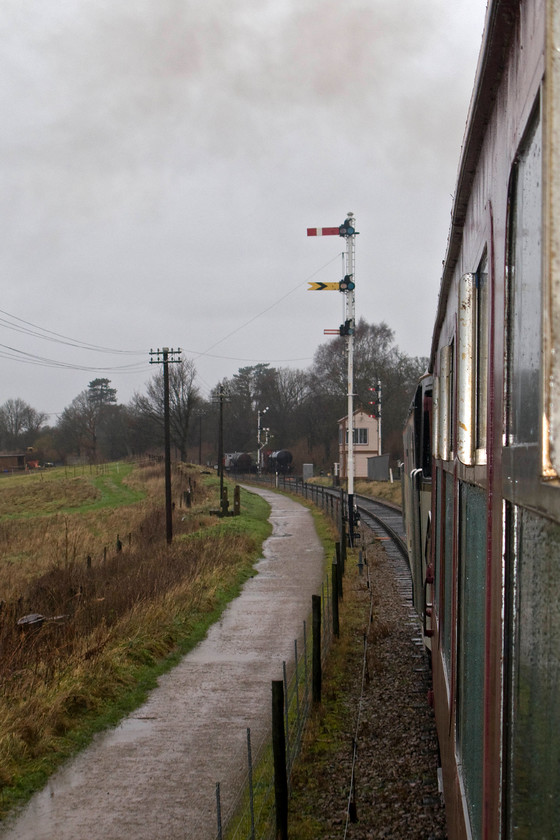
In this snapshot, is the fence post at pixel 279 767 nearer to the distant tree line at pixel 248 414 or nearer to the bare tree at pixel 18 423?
the distant tree line at pixel 248 414

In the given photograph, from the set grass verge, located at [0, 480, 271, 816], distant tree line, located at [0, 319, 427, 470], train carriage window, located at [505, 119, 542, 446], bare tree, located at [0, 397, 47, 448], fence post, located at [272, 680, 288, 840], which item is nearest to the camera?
train carriage window, located at [505, 119, 542, 446]

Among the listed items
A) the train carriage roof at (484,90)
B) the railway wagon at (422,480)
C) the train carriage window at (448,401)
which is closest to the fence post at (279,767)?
the railway wagon at (422,480)

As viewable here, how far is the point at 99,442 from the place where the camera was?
104m

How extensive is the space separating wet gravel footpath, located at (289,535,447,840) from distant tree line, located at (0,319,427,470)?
4737 cm

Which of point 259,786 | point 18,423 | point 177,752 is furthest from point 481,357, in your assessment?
point 18,423

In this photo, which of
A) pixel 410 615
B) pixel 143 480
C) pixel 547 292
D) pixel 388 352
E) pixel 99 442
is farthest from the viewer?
pixel 99 442

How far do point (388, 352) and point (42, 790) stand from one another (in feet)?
222

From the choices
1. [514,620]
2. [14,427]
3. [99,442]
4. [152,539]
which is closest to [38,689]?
[514,620]

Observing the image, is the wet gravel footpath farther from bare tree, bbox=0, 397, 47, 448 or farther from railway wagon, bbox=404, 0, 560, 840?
bare tree, bbox=0, 397, 47, 448

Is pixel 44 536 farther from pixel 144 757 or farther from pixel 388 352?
pixel 388 352

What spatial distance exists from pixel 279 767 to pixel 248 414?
86.5 metres

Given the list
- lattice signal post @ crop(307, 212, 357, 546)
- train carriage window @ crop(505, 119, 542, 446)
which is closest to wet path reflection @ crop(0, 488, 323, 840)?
train carriage window @ crop(505, 119, 542, 446)

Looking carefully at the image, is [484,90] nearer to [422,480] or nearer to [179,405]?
[422,480]

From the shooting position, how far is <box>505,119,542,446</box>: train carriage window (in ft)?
4.36
